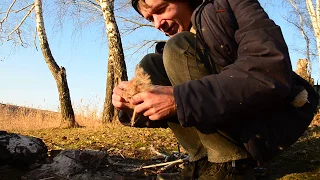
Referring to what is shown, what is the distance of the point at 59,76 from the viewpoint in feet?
32.2

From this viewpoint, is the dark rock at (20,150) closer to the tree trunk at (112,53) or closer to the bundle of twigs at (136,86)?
the bundle of twigs at (136,86)

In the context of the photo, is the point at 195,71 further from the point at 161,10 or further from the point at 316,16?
the point at 316,16

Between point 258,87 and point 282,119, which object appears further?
point 282,119

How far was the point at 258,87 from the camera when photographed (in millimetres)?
1286

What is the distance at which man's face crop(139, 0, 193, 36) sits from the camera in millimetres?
A: 1757

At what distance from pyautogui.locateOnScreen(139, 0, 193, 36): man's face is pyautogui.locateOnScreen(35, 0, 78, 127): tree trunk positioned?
25.7ft

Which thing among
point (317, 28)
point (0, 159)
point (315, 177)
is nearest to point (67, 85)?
point (0, 159)

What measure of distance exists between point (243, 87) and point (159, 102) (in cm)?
32

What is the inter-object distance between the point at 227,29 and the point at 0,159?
7.54ft

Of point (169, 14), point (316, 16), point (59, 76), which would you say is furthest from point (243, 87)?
point (316, 16)

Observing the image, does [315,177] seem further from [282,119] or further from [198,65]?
[198,65]

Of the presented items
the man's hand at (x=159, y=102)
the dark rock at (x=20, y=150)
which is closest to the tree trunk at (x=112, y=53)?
the dark rock at (x=20, y=150)

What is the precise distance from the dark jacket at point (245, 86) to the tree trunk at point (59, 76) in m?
8.25

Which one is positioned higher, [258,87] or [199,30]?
[199,30]
